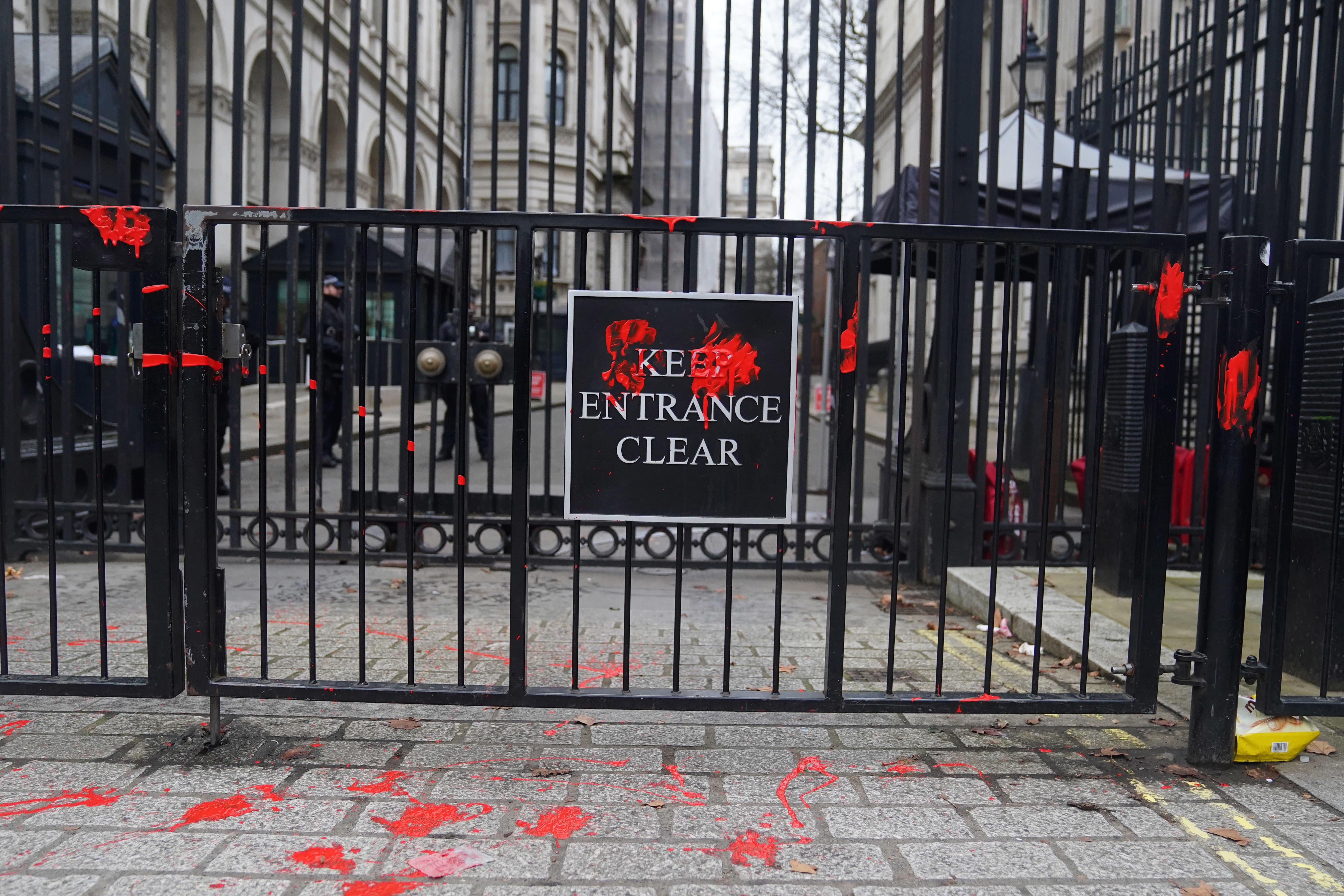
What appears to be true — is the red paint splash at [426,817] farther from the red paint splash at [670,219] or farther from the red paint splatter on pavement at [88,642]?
the red paint splatter on pavement at [88,642]

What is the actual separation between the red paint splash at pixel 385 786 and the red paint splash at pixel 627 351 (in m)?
1.46

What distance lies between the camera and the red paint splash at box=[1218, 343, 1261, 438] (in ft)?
10.9

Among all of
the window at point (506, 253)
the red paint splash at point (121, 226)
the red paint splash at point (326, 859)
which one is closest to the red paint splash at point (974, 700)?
the red paint splash at point (326, 859)

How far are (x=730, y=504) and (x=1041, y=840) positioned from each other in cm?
141

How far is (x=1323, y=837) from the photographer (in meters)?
2.96

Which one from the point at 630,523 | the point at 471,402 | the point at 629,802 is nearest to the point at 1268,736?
the point at 629,802

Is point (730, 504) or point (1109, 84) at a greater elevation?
point (1109, 84)

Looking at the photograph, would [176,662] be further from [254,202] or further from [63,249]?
[254,202]

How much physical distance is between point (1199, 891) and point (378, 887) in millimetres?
2099

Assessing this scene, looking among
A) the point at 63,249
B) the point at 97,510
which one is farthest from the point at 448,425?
the point at 97,510

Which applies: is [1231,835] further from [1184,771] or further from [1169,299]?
[1169,299]

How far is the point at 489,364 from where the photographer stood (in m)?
6.20

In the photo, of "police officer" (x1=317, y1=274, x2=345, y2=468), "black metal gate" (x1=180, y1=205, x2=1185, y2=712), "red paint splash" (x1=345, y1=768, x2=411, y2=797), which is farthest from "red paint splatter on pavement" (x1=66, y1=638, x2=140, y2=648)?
"police officer" (x1=317, y1=274, x2=345, y2=468)

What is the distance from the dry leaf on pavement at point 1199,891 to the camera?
103 inches
